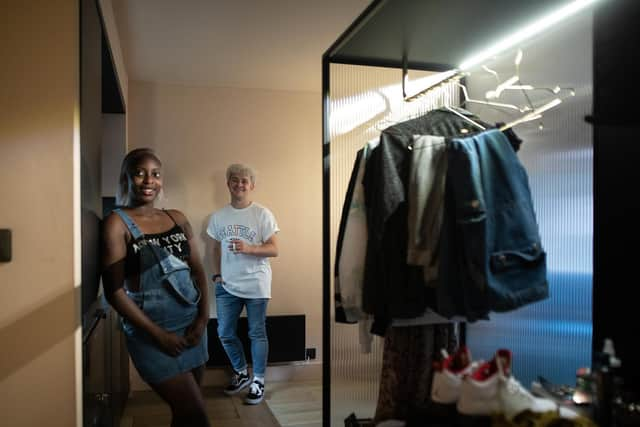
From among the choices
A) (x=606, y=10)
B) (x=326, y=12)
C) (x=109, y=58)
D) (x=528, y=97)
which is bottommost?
(x=528, y=97)

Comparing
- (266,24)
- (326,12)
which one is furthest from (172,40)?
(326,12)

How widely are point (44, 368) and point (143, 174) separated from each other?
849 millimetres

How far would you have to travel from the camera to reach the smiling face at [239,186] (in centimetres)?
399

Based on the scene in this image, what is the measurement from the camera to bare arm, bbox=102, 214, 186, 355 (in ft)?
6.91

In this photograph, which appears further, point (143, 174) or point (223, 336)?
point (223, 336)

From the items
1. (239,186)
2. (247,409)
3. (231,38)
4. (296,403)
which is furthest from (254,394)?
(231,38)

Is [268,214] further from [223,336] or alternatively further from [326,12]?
[326,12]

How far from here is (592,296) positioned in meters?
1.40

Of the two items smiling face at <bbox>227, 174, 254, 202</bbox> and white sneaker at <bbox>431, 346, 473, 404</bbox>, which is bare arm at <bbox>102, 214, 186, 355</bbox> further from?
smiling face at <bbox>227, 174, 254, 202</bbox>

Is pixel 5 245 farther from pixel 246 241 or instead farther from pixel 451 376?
pixel 246 241

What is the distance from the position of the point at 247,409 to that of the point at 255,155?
1877 millimetres

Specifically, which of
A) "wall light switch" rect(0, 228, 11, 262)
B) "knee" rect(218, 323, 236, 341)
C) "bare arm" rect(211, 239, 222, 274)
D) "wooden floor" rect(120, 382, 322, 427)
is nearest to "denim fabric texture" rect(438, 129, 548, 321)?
"wall light switch" rect(0, 228, 11, 262)

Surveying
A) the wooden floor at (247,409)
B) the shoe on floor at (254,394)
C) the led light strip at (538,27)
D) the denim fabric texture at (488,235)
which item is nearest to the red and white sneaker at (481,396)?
the denim fabric texture at (488,235)

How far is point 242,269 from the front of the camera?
13.0 ft
